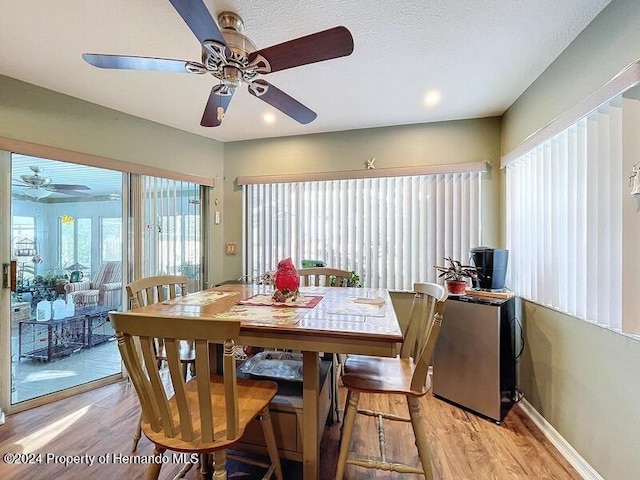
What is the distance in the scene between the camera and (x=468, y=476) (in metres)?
1.69

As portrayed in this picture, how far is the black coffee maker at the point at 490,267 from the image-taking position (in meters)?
2.49

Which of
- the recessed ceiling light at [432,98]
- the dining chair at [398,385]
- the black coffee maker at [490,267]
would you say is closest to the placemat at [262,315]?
the dining chair at [398,385]

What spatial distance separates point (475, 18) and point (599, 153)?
96 cm

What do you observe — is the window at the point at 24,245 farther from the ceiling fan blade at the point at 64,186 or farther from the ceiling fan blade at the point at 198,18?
the ceiling fan blade at the point at 198,18

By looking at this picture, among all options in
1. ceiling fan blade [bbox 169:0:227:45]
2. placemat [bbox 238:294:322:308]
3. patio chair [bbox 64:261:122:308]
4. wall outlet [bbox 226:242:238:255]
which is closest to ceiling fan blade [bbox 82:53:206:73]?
ceiling fan blade [bbox 169:0:227:45]

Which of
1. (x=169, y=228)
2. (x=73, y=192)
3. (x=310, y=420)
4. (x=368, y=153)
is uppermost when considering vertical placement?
(x=368, y=153)

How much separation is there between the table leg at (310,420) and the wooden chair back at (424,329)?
1.56 ft

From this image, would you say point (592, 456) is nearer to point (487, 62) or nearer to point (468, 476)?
point (468, 476)

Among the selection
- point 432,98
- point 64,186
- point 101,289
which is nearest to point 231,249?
point 101,289

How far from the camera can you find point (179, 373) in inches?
44.0

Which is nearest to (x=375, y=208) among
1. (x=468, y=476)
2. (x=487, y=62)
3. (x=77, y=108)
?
(x=487, y=62)

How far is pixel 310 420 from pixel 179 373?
72 centimetres

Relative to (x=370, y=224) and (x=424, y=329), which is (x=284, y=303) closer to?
(x=424, y=329)

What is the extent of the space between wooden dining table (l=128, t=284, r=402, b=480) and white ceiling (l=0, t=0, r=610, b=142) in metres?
1.55
